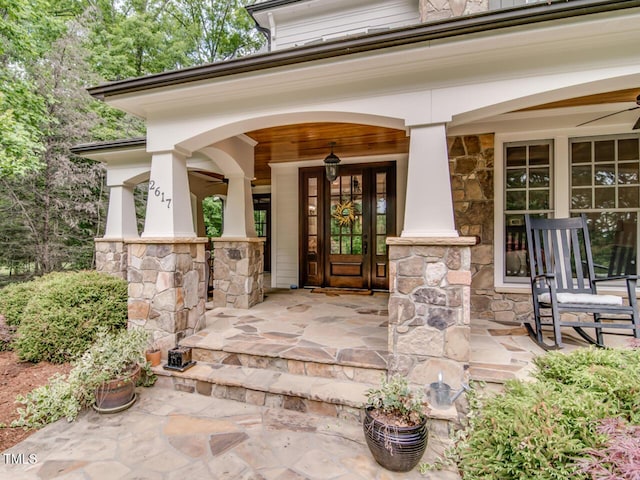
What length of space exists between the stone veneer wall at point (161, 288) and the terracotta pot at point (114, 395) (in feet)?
1.91

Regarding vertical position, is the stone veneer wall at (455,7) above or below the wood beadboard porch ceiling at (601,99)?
above

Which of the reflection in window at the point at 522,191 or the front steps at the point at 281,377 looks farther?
the reflection in window at the point at 522,191

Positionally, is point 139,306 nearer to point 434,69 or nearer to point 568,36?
point 434,69

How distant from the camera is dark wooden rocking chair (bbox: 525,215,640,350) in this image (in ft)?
9.42

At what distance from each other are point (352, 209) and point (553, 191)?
320 centimetres

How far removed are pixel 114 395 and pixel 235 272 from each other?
232 cm

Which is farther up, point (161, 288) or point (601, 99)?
point (601, 99)

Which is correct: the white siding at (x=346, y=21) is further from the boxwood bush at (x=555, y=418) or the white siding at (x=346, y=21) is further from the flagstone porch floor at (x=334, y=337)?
the boxwood bush at (x=555, y=418)

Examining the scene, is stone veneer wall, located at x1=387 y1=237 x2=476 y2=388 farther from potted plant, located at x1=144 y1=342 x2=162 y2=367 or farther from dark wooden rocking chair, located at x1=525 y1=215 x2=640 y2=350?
potted plant, located at x1=144 y1=342 x2=162 y2=367

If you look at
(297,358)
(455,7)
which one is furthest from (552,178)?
(297,358)

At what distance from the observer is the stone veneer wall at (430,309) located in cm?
244

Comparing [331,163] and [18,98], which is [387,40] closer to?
[331,163]

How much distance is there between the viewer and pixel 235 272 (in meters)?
4.75

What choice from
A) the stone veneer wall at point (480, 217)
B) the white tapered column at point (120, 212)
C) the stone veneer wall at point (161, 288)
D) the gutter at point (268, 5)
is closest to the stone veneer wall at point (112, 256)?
the white tapered column at point (120, 212)
